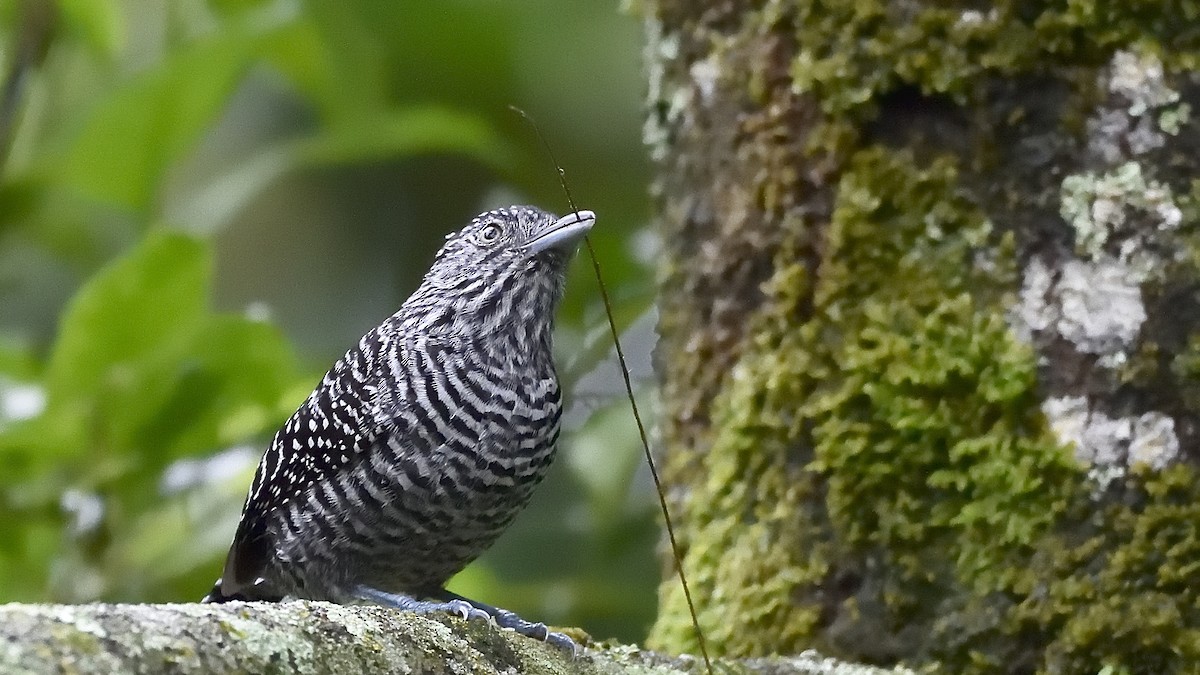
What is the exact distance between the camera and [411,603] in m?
2.61

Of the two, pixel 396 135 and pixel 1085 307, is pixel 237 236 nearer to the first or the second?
pixel 396 135

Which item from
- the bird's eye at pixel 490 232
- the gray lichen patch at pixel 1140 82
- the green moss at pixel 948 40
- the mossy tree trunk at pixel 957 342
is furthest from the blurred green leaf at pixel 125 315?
the gray lichen patch at pixel 1140 82

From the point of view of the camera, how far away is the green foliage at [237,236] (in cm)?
338

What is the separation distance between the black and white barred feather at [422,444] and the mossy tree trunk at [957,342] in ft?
1.66

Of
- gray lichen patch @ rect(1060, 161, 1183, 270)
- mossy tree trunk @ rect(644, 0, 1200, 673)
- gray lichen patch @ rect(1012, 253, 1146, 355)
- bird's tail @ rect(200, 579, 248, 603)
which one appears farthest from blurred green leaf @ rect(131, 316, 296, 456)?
gray lichen patch @ rect(1060, 161, 1183, 270)

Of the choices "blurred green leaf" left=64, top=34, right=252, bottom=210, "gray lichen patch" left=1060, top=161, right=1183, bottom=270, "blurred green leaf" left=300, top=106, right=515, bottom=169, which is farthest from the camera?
"blurred green leaf" left=300, top=106, right=515, bottom=169

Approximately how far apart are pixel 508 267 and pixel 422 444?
570 millimetres

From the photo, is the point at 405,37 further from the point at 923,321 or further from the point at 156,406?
the point at 923,321

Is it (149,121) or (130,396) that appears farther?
(149,121)

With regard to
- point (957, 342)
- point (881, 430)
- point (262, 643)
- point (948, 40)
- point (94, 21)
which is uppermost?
Result: point (94, 21)

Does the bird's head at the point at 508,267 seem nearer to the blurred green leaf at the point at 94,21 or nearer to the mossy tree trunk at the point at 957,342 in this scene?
the mossy tree trunk at the point at 957,342

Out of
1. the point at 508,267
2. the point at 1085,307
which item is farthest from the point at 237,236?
the point at 1085,307

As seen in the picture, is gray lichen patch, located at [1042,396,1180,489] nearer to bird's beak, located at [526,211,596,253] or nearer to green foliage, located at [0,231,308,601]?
bird's beak, located at [526,211,596,253]

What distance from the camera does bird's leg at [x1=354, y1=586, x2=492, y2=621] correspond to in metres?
2.40
